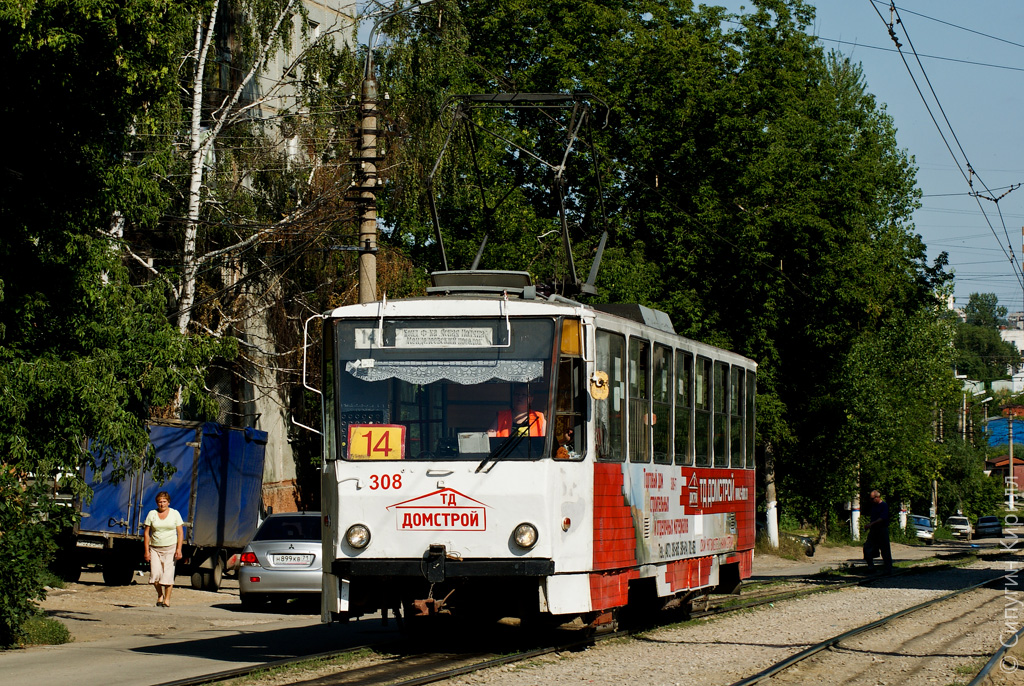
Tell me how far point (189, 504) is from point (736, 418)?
10.6 meters

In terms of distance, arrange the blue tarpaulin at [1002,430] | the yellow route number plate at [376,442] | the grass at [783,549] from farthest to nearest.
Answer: the blue tarpaulin at [1002,430]
the grass at [783,549]
the yellow route number plate at [376,442]

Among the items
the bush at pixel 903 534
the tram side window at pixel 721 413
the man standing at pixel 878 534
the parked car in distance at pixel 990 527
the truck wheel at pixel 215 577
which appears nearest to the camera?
the tram side window at pixel 721 413

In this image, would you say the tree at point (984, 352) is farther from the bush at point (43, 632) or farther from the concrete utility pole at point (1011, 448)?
the bush at point (43, 632)

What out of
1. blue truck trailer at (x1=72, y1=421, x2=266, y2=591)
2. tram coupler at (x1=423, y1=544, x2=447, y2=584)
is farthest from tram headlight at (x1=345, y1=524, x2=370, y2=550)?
blue truck trailer at (x1=72, y1=421, x2=266, y2=591)

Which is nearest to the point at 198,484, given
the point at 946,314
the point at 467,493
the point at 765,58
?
the point at 467,493

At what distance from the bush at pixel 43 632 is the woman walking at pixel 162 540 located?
14.1ft

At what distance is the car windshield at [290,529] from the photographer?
17781 mm

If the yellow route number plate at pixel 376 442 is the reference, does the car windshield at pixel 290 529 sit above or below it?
below

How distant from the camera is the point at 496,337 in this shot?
1078cm

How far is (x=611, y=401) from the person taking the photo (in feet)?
37.8

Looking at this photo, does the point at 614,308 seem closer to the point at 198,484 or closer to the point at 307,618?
the point at 307,618

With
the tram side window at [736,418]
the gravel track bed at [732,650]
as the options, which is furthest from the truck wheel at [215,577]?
the tram side window at [736,418]

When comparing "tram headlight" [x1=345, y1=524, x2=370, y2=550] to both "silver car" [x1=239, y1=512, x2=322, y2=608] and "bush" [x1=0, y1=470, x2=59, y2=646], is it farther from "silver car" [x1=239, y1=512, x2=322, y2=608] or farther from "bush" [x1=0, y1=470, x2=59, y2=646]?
"silver car" [x1=239, y1=512, x2=322, y2=608]

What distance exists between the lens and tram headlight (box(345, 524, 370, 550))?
10.6 metres
